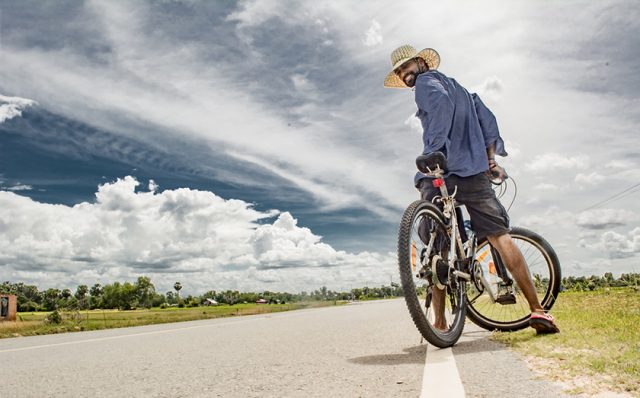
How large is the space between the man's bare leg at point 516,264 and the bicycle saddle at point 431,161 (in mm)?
812

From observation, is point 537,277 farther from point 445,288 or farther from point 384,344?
point 384,344

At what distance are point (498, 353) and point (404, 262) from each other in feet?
2.73

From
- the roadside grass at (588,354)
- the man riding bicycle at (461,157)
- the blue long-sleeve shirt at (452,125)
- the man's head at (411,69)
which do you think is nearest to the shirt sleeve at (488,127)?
the blue long-sleeve shirt at (452,125)

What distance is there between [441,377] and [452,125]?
2469mm

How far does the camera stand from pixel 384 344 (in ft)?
13.1

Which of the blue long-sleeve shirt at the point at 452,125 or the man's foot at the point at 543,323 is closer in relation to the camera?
the man's foot at the point at 543,323

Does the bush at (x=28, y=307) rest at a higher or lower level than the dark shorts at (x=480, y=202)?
lower

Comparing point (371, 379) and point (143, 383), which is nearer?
point (371, 379)

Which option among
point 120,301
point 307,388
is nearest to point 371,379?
point 307,388

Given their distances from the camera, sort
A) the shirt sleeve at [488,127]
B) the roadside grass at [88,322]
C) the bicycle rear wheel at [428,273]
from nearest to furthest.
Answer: the bicycle rear wheel at [428,273], the shirt sleeve at [488,127], the roadside grass at [88,322]

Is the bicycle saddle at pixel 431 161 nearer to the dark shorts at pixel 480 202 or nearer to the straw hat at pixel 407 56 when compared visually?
the dark shorts at pixel 480 202

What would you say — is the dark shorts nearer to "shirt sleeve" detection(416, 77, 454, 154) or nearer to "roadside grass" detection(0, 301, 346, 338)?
"shirt sleeve" detection(416, 77, 454, 154)

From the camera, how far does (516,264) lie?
13.0 ft

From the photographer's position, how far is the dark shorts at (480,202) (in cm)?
397
